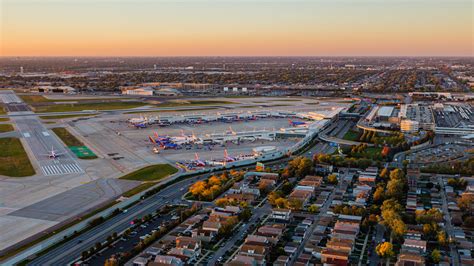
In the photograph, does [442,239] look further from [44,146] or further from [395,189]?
[44,146]

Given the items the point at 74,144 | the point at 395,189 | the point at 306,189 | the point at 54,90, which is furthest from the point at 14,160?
the point at 54,90

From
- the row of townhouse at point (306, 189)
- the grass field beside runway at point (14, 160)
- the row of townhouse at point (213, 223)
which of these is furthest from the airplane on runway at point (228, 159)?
the grass field beside runway at point (14, 160)

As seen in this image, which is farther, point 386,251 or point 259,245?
point 259,245

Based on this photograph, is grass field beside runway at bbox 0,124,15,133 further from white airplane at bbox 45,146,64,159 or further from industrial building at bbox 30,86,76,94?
industrial building at bbox 30,86,76,94

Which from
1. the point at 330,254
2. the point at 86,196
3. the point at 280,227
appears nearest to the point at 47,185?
the point at 86,196

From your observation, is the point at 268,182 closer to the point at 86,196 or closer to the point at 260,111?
the point at 86,196

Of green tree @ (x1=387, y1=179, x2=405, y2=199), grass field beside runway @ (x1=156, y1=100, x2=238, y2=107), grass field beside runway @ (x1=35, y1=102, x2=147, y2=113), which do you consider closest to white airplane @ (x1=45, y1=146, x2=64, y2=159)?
green tree @ (x1=387, y1=179, x2=405, y2=199)
